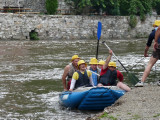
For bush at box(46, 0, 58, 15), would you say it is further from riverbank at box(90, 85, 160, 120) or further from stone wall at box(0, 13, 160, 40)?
riverbank at box(90, 85, 160, 120)

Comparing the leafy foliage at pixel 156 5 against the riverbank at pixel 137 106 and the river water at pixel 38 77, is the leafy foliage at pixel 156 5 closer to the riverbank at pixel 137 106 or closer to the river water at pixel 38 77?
the river water at pixel 38 77

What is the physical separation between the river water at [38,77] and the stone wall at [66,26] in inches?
212

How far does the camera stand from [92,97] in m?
8.69

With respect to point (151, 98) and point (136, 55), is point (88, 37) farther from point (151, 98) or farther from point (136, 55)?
point (151, 98)

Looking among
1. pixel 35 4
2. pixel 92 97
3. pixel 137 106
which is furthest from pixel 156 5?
pixel 137 106

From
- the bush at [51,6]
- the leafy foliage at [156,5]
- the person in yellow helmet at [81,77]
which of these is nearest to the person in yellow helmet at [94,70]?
the person in yellow helmet at [81,77]

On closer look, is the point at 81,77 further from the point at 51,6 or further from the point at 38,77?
the point at 51,6

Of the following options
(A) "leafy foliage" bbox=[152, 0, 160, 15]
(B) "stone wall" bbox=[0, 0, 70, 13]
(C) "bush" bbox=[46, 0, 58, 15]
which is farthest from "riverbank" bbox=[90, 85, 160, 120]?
(A) "leafy foliage" bbox=[152, 0, 160, 15]

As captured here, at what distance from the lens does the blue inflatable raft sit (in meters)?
→ 8.66

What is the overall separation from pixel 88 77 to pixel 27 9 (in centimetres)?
2306

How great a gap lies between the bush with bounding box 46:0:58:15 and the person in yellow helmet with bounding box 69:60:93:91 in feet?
71.8

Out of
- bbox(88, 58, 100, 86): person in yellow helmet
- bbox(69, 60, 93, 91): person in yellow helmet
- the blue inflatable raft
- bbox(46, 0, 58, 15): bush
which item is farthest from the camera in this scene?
bbox(46, 0, 58, 15): bush

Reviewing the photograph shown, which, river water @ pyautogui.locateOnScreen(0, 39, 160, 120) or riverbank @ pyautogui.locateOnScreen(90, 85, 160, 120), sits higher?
riverbank @ pyautogui.locateOnScreen(90, 85, 160, 120)

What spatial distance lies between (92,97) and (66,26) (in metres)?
22.4
